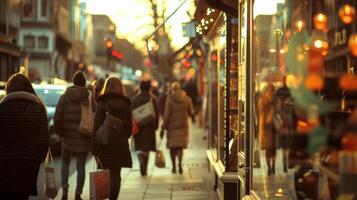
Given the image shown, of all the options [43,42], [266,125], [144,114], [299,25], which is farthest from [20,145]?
[43,42]

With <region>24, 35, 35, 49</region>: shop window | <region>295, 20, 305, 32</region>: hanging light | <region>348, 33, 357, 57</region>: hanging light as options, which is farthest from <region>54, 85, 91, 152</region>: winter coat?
<region>24, 35, 35, 49</region>: shop window

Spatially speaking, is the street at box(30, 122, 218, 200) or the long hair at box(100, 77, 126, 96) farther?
the street at box(30, 122, 218, 200)

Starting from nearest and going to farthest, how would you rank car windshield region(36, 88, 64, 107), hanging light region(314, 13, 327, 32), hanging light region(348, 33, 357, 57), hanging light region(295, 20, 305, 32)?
hanging light region(348, 33, 357, 57) < hanging light region(314, 13, 327, 32) < hanging light region(295, 20, 305, 32) < car windshield region(36, 88, 64, 107)

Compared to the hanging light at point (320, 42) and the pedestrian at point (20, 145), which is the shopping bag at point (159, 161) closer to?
the pedestrian at point (20, 145)

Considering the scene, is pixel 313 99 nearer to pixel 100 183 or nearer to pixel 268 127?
pixel 268 127

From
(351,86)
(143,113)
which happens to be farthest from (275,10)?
(143,113)

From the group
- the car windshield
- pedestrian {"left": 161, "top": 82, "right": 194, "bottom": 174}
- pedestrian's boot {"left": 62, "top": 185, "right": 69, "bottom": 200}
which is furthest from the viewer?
the car windshield

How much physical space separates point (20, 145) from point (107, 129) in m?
2.72

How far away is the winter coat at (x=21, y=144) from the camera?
25.0 ft

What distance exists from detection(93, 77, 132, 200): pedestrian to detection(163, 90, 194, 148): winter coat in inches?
235

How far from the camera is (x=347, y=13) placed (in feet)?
13.3

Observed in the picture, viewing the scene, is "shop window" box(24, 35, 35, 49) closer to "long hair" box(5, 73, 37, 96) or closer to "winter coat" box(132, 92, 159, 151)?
"winter coat" box(132, 92, 159, 151)

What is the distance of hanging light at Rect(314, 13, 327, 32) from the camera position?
4468mm

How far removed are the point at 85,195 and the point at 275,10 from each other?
23.3 feet
